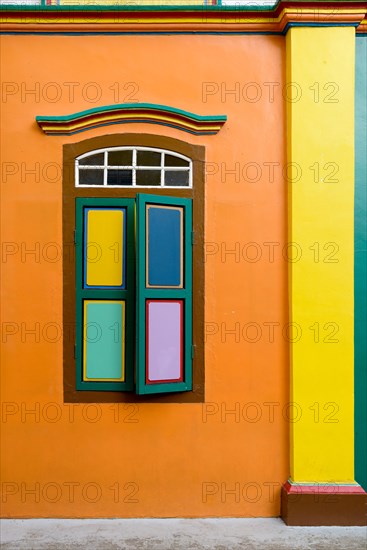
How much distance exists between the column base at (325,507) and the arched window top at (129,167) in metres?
2.78

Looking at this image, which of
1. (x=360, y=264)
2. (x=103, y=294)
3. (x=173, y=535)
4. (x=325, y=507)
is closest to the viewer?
(x=173, y=535)

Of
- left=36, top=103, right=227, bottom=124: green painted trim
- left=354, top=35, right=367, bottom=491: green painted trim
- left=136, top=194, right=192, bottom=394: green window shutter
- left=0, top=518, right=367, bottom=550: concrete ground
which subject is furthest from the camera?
left=354, top=35, right=367, bottom=491: green painted trim

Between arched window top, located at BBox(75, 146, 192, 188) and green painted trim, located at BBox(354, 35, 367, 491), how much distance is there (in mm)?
1497

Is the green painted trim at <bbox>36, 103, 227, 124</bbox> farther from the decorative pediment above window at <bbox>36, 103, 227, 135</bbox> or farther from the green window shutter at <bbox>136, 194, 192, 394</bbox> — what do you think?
the green window shutter at <bbox>136, 194, 192, 394</bbox>

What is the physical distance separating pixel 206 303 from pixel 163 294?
402mm

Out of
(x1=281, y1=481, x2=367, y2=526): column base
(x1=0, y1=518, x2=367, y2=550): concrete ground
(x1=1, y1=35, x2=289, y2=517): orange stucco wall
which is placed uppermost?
(x1=1, y1=35, x2=289, y2=517): orange stucco wall

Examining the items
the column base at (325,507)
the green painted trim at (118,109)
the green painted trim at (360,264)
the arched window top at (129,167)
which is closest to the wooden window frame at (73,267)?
the arched window top at (129,167)

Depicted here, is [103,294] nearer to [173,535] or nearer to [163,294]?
[163,294]

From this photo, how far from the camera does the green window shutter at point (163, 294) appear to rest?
14.2ft

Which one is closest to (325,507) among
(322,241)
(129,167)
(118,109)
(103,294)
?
(322,241)

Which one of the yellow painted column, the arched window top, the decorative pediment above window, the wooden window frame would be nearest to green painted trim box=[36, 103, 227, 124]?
the decorative pediment above window

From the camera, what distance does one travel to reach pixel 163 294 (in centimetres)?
445

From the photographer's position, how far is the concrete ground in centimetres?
410

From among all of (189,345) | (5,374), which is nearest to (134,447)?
(189,345)
